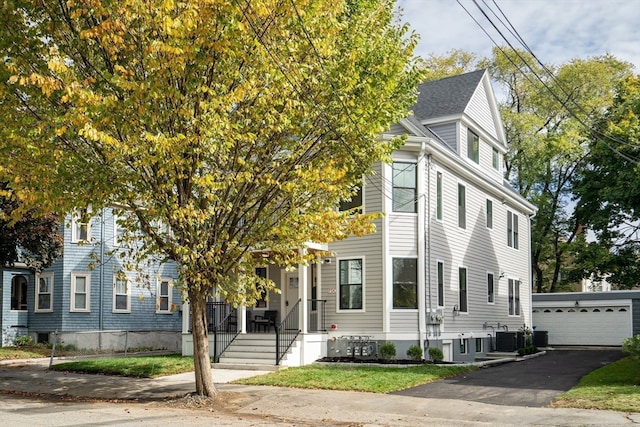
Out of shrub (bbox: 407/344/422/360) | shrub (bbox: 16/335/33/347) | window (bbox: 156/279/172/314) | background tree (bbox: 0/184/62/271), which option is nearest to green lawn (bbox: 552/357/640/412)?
shrub (bbox: 407/344/422/360)

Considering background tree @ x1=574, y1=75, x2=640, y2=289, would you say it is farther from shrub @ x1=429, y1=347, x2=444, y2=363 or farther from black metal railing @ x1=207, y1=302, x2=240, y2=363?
black metal railing @ x1=207, y1=302, x2=240, y2=363

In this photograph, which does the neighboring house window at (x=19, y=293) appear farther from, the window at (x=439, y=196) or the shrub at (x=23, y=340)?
the window at (x=439, y=196)

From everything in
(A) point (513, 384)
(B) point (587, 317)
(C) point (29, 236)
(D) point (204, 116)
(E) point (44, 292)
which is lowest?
(A) point (513, 384)

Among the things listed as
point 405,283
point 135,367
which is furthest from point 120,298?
point 405,283

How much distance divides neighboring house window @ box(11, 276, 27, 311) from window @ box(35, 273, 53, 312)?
1.17m

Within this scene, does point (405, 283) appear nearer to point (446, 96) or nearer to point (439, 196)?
point (439, 196)

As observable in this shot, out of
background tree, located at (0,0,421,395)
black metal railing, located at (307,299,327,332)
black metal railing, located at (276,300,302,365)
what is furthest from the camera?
black metal railing, located at (307,299,327,332)

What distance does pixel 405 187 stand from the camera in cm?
2239

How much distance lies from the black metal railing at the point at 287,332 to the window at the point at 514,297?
11.9 metres

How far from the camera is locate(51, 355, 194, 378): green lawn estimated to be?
64.1 feet

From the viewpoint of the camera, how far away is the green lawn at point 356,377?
16.5m

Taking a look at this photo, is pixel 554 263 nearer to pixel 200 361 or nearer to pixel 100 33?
pixel 200 361

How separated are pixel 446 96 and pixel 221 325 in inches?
485

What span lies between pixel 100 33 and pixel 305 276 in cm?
1108
